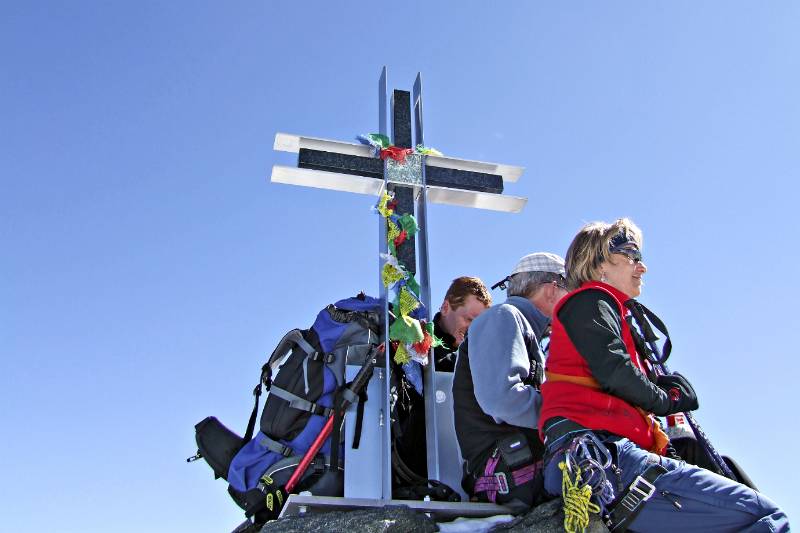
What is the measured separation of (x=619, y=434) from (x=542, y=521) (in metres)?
0.51

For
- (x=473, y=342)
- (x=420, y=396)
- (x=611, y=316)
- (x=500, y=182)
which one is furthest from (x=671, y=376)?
(x=500, y=182)

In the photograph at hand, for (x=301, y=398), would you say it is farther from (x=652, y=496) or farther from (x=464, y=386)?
(x=652, y=496)

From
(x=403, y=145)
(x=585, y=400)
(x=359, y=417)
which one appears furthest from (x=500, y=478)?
(x=403, y=145)

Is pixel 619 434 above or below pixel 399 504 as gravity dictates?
above

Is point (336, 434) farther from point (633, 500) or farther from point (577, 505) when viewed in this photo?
point (633, 500)

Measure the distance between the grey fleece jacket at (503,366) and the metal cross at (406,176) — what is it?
2.82 feet

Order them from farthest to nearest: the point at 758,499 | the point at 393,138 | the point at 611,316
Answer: the point at 393,138 < the point at 611,316 < the point at 758,499

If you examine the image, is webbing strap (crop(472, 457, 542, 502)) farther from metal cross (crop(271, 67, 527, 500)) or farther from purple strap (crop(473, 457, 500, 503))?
metal cross (crop(271, 67, 527, 500))

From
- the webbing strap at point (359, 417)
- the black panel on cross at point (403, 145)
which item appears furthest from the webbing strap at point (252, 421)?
the black panel on cross at point (403, 145)

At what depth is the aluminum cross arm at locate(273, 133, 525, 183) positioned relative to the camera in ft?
→ 18.8

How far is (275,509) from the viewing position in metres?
4.37

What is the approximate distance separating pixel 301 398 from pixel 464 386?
3.42 ft

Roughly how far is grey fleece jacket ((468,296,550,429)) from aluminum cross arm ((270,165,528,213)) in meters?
1.89

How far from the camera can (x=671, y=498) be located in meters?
3.18
